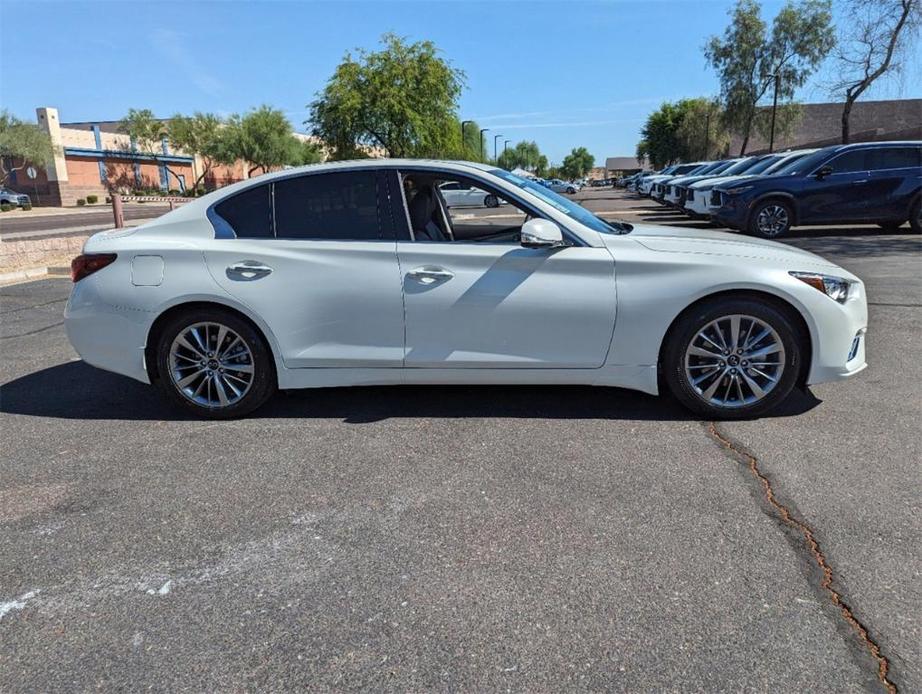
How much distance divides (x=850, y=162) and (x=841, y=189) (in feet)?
1.77

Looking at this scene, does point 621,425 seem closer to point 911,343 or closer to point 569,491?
point 569,491

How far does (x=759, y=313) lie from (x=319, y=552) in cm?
283

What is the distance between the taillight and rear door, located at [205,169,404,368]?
673mm

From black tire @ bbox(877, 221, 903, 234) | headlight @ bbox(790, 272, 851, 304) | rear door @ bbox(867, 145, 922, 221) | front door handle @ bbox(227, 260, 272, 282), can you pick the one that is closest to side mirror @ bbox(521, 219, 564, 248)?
headlight @ bbox(790, 272, 851, 304)

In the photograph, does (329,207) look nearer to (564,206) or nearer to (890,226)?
(564,206)

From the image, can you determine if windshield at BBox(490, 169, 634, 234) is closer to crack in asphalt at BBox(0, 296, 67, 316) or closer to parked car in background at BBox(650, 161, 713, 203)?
crack in asphalt at BBox(0, 296, 67, 316)

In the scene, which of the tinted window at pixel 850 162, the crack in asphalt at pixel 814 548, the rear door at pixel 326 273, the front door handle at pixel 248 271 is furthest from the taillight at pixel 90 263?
the tinted window at pixel 850 162

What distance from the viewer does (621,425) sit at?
13.9 ft

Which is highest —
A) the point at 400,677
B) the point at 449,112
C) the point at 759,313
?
the point at 449,112

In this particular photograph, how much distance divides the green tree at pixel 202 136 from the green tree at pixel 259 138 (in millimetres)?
580

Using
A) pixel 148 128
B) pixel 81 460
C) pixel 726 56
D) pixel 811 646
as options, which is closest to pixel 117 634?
pixel 81 460

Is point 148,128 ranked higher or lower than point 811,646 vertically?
higher

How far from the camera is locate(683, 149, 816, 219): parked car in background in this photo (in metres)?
14.4

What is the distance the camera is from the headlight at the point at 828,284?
415cm
